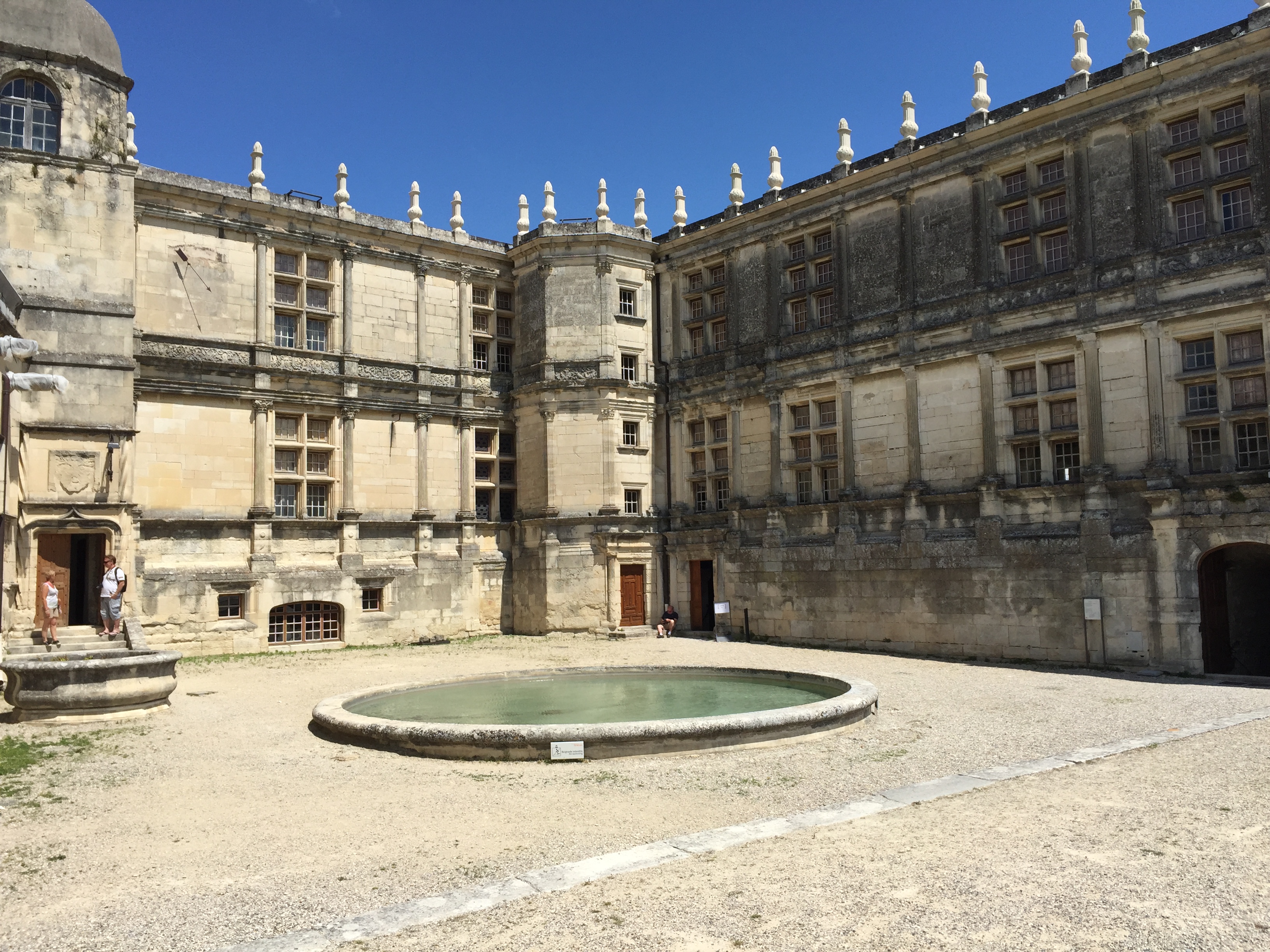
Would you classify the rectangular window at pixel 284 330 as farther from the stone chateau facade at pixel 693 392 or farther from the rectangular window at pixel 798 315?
the rectangular window at pixel 798 315

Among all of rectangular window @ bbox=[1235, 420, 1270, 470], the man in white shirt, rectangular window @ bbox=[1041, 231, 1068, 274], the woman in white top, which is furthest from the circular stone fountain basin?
rectangular window @ bbox=[1041, 231, 1068, 274]

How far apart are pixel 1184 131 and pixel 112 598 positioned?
21.3 metres

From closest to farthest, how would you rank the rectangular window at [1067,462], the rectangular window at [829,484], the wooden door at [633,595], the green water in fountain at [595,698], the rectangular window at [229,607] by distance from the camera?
the green water in fountain at [595,698]
the rectangular window at [1067,462]
the rectangular window at [229,607]
the rectangular window at [829,484]
the wooden door at [633,595]

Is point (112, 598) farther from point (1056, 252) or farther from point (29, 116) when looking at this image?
point (1056, 252)

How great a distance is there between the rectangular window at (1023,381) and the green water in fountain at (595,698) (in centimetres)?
874

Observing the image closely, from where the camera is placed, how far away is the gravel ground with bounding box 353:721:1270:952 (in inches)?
196

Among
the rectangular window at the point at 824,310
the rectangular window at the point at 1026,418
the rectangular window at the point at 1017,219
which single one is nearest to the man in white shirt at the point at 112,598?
the rectangular window at the point at 824,310

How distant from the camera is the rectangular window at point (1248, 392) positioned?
52.6 ft

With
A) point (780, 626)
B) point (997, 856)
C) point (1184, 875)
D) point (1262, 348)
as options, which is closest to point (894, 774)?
point (997, 856)

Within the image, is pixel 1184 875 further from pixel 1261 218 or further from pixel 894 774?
pixel 1261 218

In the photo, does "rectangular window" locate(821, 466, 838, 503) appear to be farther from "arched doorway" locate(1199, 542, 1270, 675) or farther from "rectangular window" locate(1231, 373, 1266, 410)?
"rectangular window" locate(1231, 373, 1266, 410)

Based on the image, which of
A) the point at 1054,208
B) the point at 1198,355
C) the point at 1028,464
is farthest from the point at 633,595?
the point at 1198,355

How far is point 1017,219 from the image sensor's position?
19.6 meters

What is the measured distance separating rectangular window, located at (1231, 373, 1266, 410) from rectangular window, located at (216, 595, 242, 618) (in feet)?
66.9
